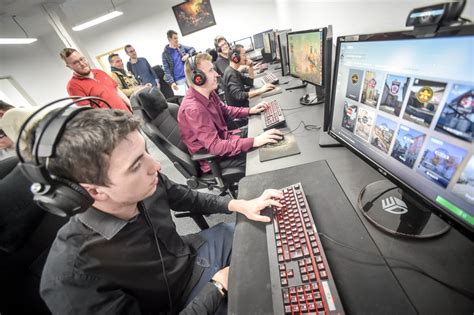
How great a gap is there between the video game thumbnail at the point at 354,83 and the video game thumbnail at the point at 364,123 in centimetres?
5

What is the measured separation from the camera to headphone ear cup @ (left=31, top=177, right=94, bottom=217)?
1.65 feet

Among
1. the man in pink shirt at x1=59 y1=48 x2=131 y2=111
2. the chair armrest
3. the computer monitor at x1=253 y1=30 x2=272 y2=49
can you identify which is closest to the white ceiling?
the man in pink shirt at x1=59 y1=48 x2=131 y2=111

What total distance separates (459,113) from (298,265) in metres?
0.44

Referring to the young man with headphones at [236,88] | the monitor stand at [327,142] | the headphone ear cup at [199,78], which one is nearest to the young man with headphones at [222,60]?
the young man with headphones at [236,88]

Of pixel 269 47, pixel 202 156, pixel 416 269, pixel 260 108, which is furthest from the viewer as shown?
pixel 269 47

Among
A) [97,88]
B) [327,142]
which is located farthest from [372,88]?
[97,88]

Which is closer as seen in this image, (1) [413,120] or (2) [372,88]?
(1) [413,120]

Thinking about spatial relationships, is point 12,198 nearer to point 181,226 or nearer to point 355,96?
point 355,96

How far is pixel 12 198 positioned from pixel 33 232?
132 millimetres

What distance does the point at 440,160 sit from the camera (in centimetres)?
43

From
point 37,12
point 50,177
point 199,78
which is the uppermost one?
point 37,12

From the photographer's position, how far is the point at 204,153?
136 centimetres

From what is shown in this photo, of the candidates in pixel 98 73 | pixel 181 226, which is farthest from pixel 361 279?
pixel 98 73

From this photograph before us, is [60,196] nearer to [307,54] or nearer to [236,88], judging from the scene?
[307,54]
